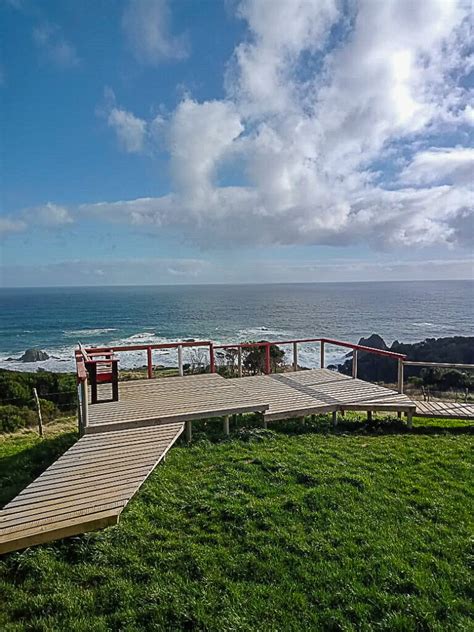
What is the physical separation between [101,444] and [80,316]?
62.2 metres

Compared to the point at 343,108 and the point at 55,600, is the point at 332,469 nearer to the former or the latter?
the point at 55,600

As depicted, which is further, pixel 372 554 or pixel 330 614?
pixel 372 554

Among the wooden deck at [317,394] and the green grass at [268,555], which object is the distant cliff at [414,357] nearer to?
the wooden deck at [317,394]

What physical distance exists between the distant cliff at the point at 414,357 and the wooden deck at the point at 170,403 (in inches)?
793

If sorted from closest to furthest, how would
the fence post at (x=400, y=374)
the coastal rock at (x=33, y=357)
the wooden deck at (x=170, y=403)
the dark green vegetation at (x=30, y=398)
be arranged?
the wooden deck at (x=170, y=403)
the fence post at (x=400, y=374)
the dark green vegetation at (x=30, y=398)
the coastal rock at (x=33, y=357)

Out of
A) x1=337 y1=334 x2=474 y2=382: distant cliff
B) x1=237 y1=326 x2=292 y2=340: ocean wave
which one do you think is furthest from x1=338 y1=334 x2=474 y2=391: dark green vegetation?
x1=237 y1=326 x2=292 y2=340: ocean wave

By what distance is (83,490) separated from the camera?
3848 millimetres

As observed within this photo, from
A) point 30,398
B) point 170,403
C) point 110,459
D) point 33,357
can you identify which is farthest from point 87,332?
point 110,459

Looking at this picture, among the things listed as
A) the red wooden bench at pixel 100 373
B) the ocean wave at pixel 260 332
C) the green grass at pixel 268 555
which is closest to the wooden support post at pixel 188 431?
the green grass at pixel 268 555

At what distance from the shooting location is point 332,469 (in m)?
4.68

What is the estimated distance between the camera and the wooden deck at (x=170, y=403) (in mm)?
5840

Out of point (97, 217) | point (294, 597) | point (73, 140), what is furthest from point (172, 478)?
point (97, 217)

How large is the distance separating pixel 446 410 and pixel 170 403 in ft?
16.5

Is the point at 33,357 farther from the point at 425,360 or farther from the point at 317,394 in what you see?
the point at 425,360
